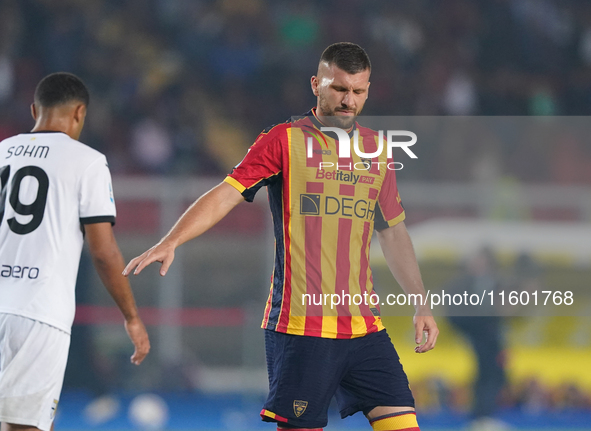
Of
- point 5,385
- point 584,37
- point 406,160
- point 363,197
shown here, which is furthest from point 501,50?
point 5,385

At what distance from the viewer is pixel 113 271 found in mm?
3688

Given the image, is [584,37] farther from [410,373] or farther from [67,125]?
[67,125]

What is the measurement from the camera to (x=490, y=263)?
6836 mm

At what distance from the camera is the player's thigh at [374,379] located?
331 cm

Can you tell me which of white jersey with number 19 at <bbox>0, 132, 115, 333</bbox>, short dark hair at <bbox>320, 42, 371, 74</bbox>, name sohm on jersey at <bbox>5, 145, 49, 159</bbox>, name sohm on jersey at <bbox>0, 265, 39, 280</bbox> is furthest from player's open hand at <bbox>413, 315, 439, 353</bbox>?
name sohm on jersey at <bbox>5, 145, 49, 159</bbox>

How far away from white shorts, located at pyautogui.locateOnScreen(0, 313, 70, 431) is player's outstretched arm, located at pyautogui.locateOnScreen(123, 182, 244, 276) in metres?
0.88

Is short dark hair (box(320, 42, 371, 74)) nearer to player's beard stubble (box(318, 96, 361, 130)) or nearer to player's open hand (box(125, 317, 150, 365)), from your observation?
player's beard stubble (box(318, 96, 361, 130))

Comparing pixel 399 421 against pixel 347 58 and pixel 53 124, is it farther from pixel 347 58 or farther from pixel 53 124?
pixel 53 124

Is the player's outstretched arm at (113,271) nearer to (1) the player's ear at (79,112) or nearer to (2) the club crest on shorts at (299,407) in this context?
(1) the player's ear at (79,112)

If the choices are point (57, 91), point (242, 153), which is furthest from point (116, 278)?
point (242, 153)

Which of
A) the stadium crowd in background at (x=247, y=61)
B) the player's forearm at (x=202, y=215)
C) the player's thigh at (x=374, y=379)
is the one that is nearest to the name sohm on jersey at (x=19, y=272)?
the player's forearm at (x=202, y=215)

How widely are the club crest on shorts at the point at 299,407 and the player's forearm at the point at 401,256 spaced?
0.75 m

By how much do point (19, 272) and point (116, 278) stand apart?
45 cm

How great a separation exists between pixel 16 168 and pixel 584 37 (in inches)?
411
